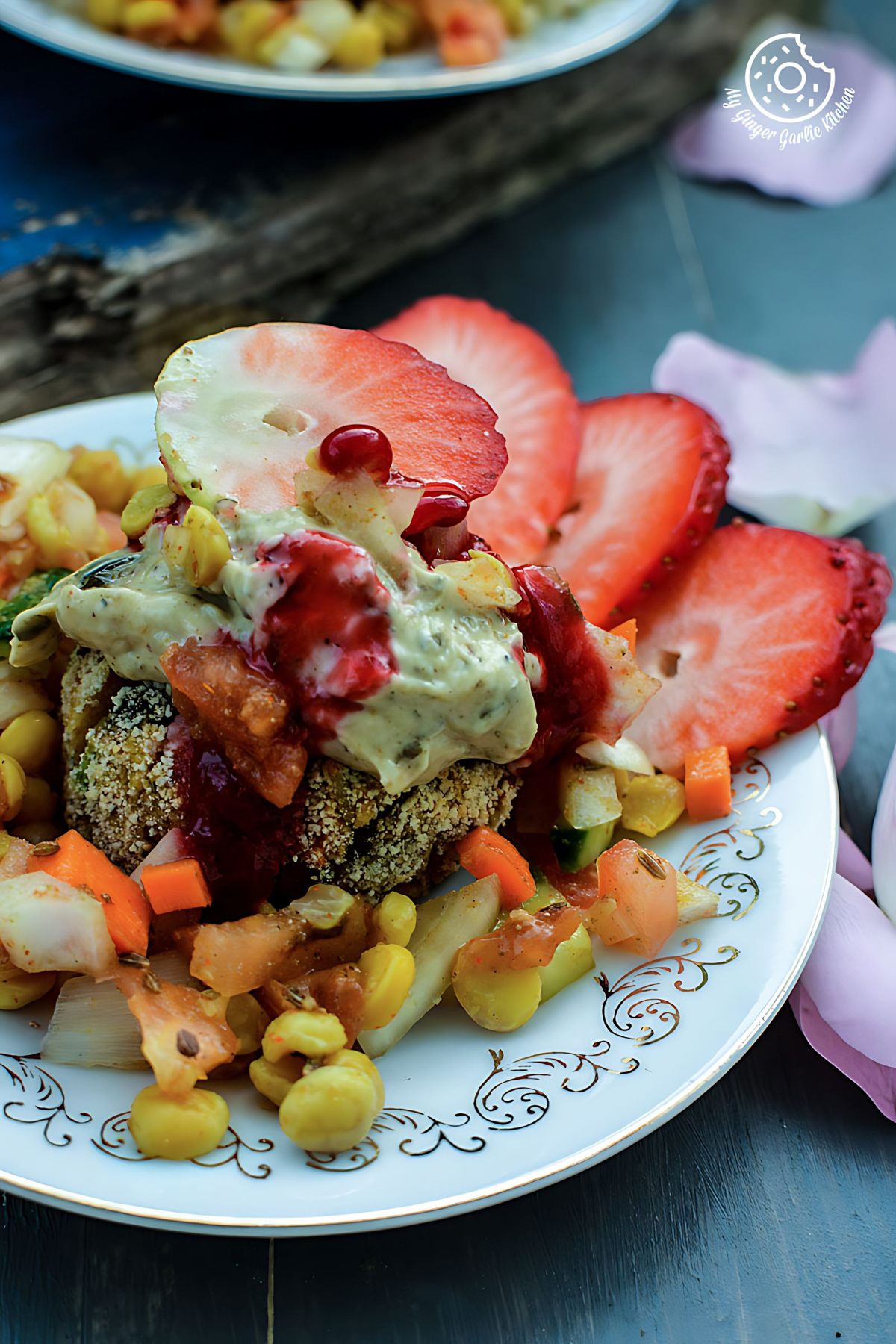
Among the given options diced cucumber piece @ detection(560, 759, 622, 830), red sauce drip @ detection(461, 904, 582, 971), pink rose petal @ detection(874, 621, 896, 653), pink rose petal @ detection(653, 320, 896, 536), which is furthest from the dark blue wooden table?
pink rose petal @ detection(653, 320, 896, 536)

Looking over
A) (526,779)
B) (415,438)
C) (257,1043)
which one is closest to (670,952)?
(526,779)

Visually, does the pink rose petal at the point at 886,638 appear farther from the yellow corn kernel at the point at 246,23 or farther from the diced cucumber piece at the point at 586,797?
the yellow corn kernel at the point at 246,23

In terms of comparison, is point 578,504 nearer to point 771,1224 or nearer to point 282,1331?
point 771,1224

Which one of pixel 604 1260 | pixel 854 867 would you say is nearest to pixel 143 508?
pixel 604 1260

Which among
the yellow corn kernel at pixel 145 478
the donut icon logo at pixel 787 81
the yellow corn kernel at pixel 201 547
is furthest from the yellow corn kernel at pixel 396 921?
the donut icon logo at pixel 787 81

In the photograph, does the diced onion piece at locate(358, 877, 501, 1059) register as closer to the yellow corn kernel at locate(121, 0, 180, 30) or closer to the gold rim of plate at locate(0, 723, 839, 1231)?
the gold rim of plate at locate(0, 723, 839, 1231)

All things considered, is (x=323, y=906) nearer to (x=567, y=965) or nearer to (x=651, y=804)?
(x=567, y=965)
